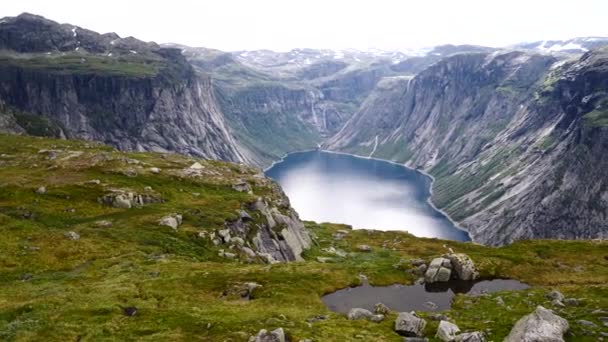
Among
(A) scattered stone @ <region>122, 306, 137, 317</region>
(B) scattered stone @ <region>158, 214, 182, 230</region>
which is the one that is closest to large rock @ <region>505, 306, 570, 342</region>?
(A) scattered stone @ <region>122, 306, 137, 317</region>

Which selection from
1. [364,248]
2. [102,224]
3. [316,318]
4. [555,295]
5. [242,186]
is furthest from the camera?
[242,186]

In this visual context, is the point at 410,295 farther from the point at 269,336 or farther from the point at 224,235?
the point at 224,235

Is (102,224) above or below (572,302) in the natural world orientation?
below

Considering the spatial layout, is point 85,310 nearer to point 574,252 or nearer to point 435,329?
point 435,329

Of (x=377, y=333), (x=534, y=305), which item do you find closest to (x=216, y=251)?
(x=377, y=333)

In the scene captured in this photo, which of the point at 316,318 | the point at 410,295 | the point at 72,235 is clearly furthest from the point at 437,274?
the point at 72,235

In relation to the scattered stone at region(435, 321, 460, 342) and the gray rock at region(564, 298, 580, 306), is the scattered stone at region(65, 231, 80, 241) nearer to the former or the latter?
the scattered stone at region(435, 321, 460, 342)
